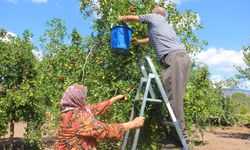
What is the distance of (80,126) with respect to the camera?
4.37 m

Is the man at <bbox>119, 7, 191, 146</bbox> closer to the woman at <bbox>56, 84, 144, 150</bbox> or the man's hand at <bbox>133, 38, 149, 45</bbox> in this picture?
the man's hand at <bbox>133, 38, 149, 45</bbox>

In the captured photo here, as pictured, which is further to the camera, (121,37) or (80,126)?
(121,37)

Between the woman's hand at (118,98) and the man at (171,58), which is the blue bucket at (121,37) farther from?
the woman's hand at (118,98)

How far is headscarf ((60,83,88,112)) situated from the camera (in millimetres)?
4309

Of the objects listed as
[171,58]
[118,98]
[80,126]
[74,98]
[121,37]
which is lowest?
[80,126]

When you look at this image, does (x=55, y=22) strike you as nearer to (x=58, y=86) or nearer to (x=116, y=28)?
(x=58, y=86)

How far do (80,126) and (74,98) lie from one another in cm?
32

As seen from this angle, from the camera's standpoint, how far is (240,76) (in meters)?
26.6

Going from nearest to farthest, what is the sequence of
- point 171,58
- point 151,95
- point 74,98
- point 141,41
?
point 74,98 → point 171,58 → point 151,95 → point 141,41

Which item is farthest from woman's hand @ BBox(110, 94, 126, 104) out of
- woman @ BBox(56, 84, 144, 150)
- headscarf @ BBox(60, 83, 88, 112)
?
headscarf @ BBox(60, 83, 88, 112)

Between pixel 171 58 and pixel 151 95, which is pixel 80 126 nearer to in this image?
pixel 151 95

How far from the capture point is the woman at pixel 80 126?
433 cm

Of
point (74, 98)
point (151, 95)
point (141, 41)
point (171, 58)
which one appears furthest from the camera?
point (141, 41)

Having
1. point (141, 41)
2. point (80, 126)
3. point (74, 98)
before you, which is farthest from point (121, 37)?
point (80, 126)
